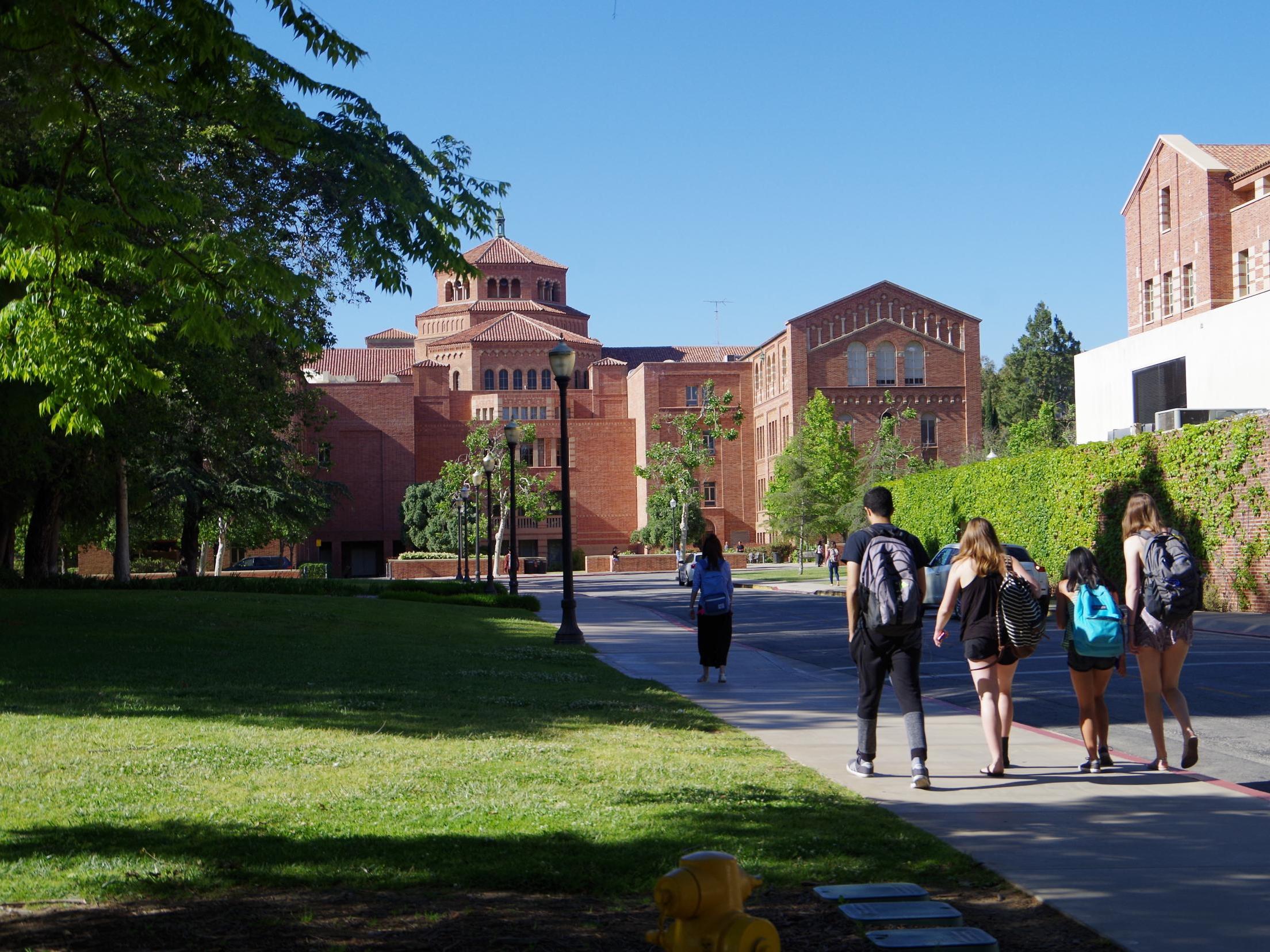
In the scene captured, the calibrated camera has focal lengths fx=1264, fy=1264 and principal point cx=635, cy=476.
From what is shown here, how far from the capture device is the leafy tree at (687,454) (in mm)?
80312

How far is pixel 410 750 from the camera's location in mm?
8953

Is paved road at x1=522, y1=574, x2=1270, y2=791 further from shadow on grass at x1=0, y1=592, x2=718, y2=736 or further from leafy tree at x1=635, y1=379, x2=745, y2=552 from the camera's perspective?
leafy tree at x1=635, y1=379, x2=745, y2=552

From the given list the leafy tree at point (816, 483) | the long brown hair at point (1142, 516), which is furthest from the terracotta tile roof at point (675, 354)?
the long brown hair at point (1142, 516)

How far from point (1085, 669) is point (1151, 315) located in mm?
47365

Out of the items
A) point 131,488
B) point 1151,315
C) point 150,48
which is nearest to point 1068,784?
point 150,48

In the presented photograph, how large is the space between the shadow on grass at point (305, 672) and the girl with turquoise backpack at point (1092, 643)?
10.4 ft

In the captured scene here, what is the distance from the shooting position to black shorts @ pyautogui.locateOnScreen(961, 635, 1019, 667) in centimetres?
826

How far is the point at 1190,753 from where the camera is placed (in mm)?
8188

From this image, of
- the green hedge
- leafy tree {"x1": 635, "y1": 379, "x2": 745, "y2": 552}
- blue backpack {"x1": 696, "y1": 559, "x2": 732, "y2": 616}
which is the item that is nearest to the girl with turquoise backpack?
blue backpack {"x1": 696, "y1": 559, "x2": 732, "y2": 616}

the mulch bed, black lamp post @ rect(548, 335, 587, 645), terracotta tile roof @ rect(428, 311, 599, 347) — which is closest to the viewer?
the mulch bed

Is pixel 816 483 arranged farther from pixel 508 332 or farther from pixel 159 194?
pixel 159 194

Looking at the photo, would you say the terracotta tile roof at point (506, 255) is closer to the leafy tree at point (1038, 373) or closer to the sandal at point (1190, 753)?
the leafy tree at point (1038, 373)

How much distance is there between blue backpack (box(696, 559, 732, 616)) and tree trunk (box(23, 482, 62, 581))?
889 inches

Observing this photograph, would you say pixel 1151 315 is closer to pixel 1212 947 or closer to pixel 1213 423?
Answer: pixel 1213 423
